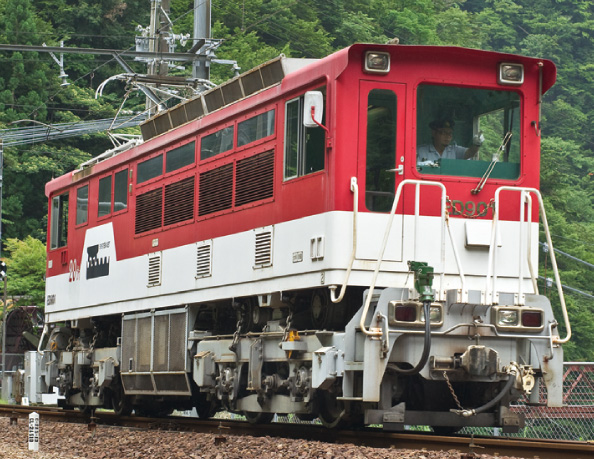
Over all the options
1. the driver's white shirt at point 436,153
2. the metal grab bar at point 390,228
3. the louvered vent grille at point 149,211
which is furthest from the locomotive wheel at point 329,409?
the louvered vent grille at point 149,211

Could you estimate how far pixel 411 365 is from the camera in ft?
40.9

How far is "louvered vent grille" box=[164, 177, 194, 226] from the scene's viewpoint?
16453 millimetres

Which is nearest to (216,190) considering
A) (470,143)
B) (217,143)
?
(217,143)

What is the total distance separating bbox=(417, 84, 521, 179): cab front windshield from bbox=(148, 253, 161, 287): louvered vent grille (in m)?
5.55

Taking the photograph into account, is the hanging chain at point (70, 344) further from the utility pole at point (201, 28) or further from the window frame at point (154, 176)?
the utility pole at point (201, 28)

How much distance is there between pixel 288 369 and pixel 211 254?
227 cm

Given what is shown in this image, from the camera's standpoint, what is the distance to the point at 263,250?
14.3 m

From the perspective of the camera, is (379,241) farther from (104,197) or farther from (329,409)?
(104,197)

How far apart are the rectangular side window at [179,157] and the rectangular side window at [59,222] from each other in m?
5.12

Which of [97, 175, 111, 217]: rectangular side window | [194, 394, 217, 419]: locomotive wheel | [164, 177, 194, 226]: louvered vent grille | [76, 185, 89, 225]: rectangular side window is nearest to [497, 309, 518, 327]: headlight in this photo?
[164, 177, 194, 226]: louvered vent grille

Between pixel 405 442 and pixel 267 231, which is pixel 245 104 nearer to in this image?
pixel 267 231

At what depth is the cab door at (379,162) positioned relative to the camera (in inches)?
502

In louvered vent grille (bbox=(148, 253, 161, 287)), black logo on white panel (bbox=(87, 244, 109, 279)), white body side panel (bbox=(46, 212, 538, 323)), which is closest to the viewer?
white body side panel (bbox=(46, 212, 538, 323))

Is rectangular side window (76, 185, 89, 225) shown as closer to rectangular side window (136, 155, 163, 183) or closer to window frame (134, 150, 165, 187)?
window frame (134, 150, 165, 187)
